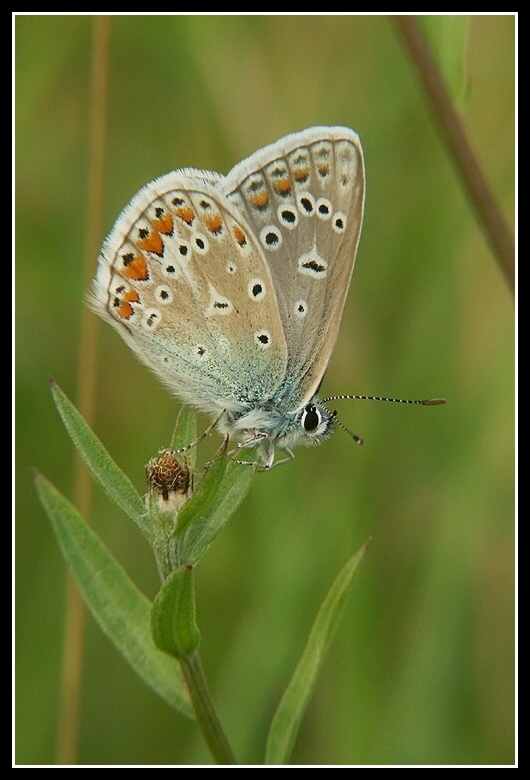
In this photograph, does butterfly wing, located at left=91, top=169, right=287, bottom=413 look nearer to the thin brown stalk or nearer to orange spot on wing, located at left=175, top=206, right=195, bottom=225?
orange spot on wing, located at left=175, top=206, right=195, bottom=225

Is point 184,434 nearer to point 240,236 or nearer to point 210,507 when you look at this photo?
point 210,507

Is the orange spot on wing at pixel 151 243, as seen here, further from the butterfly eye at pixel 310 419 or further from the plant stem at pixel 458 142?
the plant stem at pixel 458 142

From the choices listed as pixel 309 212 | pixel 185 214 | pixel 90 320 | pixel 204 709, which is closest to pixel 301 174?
pixel 309 212

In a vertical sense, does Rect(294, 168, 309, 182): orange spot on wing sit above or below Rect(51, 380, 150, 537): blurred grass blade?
above

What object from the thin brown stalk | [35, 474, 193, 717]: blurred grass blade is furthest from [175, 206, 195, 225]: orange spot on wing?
[35, 474, 193, 717]: blurred grass blade

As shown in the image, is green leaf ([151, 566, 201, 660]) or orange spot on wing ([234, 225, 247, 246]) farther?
orange spot on wing ([234, 225, 247, 246])

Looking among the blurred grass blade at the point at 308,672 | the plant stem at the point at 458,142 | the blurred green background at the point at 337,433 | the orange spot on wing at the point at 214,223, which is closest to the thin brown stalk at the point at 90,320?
the blurred green background at the point at 337,433

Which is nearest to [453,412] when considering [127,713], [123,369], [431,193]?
[431,193]
